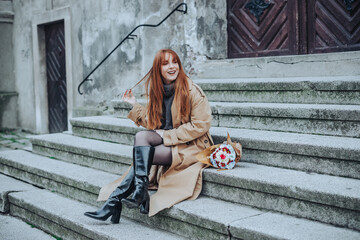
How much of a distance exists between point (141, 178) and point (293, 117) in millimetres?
1615

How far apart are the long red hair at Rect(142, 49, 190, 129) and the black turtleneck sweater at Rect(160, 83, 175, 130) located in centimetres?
4

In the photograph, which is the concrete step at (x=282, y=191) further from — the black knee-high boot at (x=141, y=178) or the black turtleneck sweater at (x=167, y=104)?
the black turtleneck sweater at (x=167, y=104)

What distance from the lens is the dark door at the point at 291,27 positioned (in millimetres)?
5402

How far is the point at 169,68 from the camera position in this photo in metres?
3.79

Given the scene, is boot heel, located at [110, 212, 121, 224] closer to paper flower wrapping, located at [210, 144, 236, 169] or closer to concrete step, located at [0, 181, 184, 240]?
concrete step, located at [0, 181, 184, 240]

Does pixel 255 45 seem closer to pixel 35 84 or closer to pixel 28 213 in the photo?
pixel 28 213

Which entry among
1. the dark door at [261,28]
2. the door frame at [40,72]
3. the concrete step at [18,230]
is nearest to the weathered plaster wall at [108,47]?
the dark door at [261,28]

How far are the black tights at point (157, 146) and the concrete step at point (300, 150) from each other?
2.21 feet

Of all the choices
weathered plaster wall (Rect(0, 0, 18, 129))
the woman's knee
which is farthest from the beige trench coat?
weathered plaster wall (Rect(0, 0, 18, 129))

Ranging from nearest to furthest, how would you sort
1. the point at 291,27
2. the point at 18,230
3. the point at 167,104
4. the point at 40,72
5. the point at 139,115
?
the point at 167,104, the point at 139,115, the point at 18,230, the point at 291,27, the point at 40,72

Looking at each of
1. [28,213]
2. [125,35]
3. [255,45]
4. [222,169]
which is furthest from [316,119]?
[125,35]

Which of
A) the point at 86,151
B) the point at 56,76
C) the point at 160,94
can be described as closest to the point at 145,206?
the point at 160,94

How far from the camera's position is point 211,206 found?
3.40 m

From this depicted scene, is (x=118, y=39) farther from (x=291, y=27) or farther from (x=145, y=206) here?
(x=145, y=206)
